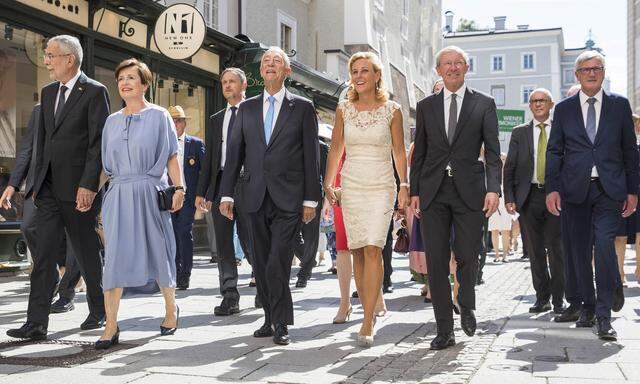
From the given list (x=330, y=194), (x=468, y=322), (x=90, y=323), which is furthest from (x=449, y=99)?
(x=90, y=323)

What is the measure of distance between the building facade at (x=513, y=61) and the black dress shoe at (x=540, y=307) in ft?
241

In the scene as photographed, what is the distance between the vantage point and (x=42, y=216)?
20.6 feet

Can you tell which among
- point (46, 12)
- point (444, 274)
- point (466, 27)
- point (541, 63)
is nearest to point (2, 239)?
point (46, 12)

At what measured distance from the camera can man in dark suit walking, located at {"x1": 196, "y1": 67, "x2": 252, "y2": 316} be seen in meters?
7.65

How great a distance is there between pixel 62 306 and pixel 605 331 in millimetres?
4623

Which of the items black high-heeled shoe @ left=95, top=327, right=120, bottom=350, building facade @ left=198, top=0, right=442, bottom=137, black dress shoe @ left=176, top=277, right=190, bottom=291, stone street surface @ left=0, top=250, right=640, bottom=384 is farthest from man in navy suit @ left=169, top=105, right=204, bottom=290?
building facade @ left=198, top=0, right=442, bottom=137

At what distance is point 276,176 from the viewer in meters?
6.12

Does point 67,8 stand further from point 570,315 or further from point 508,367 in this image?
point 508,367

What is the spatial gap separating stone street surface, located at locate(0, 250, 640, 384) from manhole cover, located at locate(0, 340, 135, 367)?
0.08 ft

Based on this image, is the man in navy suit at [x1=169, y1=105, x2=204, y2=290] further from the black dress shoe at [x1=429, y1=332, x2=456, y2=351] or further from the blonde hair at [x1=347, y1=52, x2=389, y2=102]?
the black dress shoe at [x1=429, y1=332, x2=456, y2=351]

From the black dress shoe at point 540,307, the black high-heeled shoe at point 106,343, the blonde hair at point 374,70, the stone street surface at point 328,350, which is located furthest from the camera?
the black dress shoe at point 540,307

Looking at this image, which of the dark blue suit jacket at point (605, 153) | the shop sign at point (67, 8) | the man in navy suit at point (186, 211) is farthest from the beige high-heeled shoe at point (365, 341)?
the shop sign at point (67, 8)

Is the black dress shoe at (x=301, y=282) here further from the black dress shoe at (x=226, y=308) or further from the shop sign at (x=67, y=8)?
the shop sign at (x=67, y=8)

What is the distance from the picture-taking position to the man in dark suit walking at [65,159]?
623 cm
